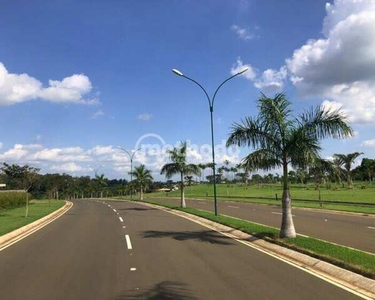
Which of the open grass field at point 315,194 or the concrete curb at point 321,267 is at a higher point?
the open grass field at point 315,194

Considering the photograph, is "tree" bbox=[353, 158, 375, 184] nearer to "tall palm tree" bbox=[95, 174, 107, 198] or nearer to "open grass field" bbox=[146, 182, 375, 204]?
"open grass field" bbox=[146, 182, 375, 204]

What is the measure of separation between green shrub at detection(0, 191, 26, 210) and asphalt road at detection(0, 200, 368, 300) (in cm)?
3097

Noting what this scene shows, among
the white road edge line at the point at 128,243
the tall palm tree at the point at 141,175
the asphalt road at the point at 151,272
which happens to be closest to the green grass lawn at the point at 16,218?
the asphalt road at the point at 151,272

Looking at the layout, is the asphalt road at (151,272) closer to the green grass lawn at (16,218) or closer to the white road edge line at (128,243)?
the white road edge line at (128,243)

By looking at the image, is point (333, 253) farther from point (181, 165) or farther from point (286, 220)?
point (181, 165)

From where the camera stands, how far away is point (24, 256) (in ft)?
40.7

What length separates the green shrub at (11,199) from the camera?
142 ft

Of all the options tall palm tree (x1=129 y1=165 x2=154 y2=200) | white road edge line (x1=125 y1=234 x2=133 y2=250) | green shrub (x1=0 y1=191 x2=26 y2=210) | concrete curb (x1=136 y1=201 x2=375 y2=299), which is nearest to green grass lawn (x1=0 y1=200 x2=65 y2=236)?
green shrub (x1=0 y1=191 x2=26 y2=210)

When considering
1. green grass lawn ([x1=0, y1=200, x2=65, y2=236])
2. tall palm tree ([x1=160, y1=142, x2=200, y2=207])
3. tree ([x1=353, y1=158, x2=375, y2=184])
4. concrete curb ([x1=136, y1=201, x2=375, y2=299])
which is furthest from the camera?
tree ([x1=353, y1=158, x2=375, y2=184])

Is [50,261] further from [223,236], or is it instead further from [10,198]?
[10,198]

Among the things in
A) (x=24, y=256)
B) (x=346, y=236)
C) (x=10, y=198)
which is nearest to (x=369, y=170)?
(x=10, y=198)

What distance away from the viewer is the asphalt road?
775 centimetres

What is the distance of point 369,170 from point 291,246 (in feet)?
297

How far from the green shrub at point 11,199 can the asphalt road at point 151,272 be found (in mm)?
30969
